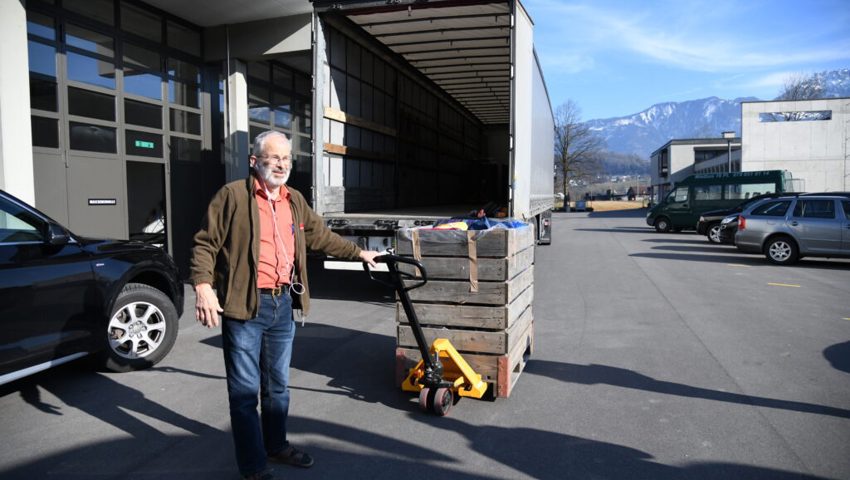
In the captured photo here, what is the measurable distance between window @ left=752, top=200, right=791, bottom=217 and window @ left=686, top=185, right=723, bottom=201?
11.0 m

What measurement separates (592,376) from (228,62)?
9697mm

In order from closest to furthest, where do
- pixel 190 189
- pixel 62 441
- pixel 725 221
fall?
pixel 62 441, pixel 190 189, pixel 725 221

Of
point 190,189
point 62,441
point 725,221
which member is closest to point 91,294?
point 62,441

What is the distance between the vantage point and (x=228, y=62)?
11.8m

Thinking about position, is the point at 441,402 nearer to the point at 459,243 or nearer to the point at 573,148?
the point at 459,243

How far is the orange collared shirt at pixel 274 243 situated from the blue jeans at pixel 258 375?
0.35ft

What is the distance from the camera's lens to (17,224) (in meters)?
4.62

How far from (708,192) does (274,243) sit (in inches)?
986

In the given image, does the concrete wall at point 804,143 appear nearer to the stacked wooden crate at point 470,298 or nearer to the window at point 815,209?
the window at point 815,209

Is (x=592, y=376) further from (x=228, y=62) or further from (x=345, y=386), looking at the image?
(x=228, y=62)

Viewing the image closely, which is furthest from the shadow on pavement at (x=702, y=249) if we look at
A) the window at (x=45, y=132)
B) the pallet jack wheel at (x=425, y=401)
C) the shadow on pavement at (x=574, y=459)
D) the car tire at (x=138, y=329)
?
the window at (x=45, y=132)

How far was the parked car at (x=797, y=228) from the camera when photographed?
13055 millimetres

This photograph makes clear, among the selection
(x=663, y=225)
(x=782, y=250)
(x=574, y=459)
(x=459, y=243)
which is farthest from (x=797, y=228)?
(x=574, y=459)

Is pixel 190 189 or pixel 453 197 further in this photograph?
pixel 453 197
